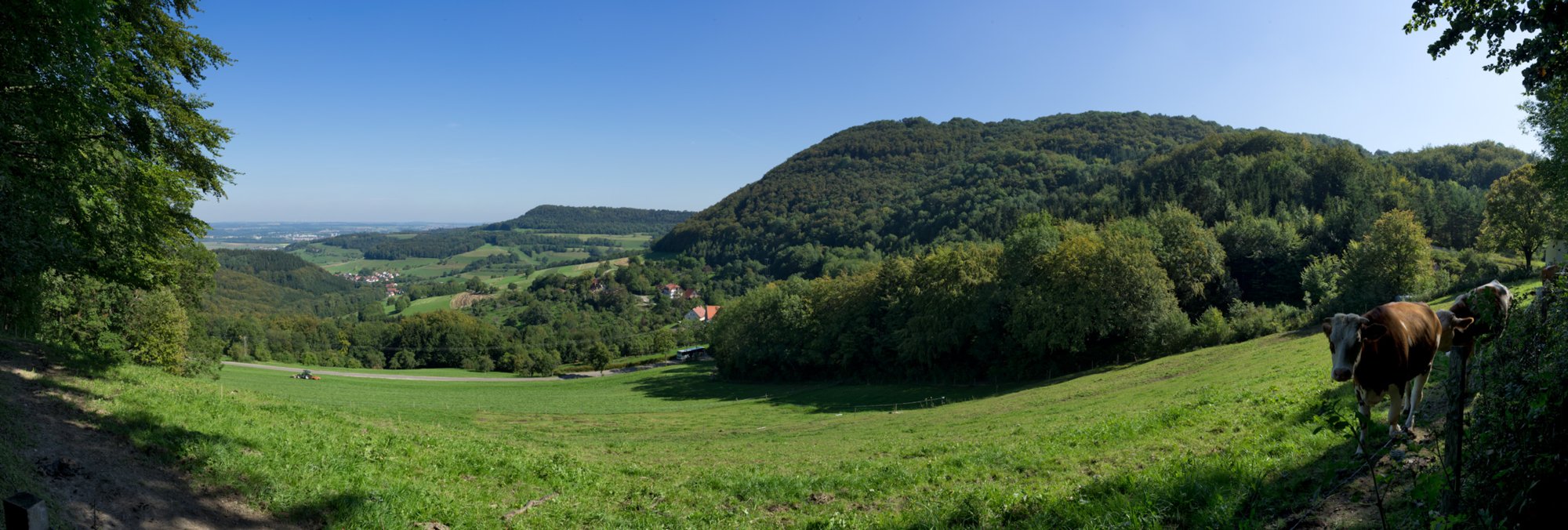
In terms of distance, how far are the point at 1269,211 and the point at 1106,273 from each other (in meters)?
57.6

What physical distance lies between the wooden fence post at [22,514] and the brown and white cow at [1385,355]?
460 inches

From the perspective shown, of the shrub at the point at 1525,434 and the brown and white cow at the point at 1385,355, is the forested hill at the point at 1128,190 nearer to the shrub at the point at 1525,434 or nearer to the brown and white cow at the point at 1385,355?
the brown and white cow at the point at 1385,355

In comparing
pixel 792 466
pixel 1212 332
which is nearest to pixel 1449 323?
pixel 792 466

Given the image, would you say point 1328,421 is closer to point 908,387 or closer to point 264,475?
point 264,475

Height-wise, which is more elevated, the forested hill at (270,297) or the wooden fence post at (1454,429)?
the wooden fence post at (1454,429)

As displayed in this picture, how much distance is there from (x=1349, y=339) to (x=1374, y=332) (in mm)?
318

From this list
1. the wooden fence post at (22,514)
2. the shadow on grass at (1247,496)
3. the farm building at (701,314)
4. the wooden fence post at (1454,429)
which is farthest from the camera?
the farm building at (701,314)

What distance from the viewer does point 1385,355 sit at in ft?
25.0

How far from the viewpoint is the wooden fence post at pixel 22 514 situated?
394 cm

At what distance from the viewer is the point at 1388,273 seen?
40.6m

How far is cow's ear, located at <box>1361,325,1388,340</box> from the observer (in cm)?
753

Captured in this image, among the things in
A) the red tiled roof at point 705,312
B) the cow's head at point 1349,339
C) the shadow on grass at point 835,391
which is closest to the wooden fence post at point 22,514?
the cow's head at point 1349,339

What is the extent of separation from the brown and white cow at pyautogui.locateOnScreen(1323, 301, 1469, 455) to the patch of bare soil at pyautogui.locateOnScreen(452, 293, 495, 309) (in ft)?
552

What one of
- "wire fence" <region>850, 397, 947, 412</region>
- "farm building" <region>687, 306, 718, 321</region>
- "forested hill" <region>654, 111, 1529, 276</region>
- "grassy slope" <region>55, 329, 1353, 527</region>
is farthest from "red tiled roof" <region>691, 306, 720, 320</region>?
"grassy slope" <region>55, 329, 1353, 527</region>
